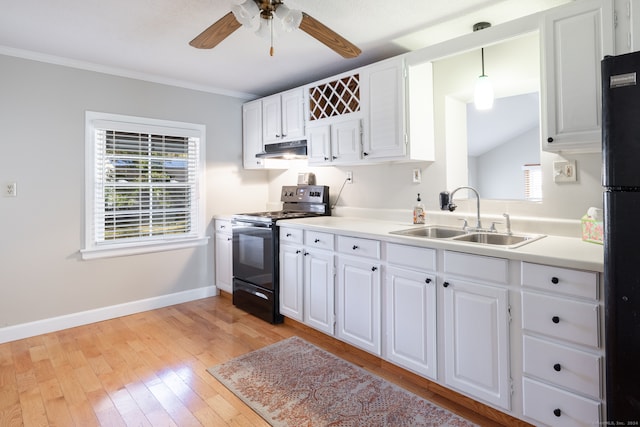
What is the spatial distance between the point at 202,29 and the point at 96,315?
2.63m

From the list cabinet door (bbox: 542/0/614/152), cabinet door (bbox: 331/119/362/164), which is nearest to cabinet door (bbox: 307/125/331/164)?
cabinet door (bbox: 331/119/362/164)

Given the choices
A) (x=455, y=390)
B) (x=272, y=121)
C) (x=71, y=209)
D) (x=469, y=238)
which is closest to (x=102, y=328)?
(x=71, y=209)

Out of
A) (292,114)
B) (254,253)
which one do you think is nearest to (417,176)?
(292,114)

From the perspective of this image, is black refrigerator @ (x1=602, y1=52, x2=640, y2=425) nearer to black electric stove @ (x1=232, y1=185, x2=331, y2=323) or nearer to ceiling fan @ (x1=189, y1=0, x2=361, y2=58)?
ceiling fan @ (x1=189, y1=0, x2=361, y2=58)

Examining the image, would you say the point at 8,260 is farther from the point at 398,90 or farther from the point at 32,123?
the point at 398,90

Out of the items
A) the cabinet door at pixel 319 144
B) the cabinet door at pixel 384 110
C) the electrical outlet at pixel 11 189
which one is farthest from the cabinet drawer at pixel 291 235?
the electrical outlet at pixel 11 189

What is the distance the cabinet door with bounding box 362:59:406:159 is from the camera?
8.63ft

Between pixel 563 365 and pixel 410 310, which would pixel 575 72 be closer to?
pixel 563 365

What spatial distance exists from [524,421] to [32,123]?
3926 mm

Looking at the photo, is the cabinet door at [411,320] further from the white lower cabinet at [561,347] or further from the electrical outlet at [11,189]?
the electrical outlet at [11,189]

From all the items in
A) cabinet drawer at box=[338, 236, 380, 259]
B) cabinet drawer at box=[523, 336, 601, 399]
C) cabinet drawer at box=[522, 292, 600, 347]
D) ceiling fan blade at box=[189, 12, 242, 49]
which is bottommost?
cabinet drawer at box=[523, 336, 601, 399]

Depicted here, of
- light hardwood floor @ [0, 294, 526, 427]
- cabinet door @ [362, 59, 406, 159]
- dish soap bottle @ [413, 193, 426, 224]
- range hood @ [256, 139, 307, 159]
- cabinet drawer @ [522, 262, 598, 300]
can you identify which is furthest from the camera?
range hood @ [256, 139, 307, 159]

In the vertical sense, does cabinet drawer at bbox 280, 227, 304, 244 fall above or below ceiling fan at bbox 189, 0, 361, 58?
below

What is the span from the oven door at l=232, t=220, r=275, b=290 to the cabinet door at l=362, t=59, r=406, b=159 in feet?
3.70
